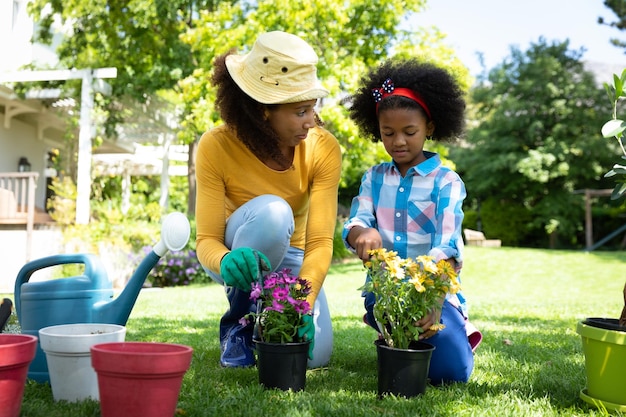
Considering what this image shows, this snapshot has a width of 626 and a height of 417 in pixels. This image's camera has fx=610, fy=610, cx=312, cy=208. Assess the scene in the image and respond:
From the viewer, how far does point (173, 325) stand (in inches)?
165

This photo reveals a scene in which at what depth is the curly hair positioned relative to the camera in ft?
8.75

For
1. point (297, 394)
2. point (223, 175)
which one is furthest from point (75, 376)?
point (223, 175)

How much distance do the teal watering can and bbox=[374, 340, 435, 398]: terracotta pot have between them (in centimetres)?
79

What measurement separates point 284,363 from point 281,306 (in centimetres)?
19

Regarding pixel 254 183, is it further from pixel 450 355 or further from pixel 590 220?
pixel 590 220

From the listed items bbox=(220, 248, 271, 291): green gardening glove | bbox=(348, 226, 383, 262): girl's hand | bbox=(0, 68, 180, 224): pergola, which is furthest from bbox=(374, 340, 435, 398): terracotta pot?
bbox=(0, 68, 180, 224): pergola

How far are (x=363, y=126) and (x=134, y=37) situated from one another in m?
10.4

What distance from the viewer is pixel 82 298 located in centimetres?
213

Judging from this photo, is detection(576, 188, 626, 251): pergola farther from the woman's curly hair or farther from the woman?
the woman's curly hair

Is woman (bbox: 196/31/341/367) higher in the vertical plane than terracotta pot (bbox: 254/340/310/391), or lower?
higher

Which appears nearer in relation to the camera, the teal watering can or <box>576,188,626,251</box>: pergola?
the teal watering can

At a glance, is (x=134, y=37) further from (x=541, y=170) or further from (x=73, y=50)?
(x=541, y=170)

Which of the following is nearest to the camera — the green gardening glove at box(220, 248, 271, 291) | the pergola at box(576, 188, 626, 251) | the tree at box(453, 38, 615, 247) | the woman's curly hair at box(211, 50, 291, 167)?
the green gardening glove at box(220, 248, 271, 291)

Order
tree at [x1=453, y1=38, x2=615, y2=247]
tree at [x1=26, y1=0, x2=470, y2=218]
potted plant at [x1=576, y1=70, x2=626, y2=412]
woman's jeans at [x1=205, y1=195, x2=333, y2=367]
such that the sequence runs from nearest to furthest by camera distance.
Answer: potted plant at [x1=576, y1=70, x2=626, y2=412] → woman's jeans at [x1=205, y1=195, x2=333, y2=367] → tree at [x1=26, y1=0, x2=470, y2=218] → tree at [x1=453, y1=38, x2=615, y2=247]
